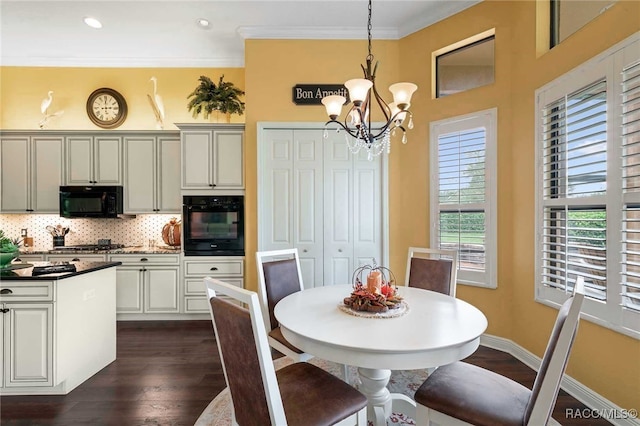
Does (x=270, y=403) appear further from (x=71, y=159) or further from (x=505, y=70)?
(x=71, y=159)

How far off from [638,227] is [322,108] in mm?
2829

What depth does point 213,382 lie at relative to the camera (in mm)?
2291

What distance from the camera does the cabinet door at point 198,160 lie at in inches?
140

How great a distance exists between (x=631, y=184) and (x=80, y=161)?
548cm

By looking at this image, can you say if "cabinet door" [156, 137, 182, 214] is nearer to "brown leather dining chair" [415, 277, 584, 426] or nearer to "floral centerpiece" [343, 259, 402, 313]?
"floral centerpiece" [343, 259, 402, 313]

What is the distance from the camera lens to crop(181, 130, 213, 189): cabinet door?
3.56 m

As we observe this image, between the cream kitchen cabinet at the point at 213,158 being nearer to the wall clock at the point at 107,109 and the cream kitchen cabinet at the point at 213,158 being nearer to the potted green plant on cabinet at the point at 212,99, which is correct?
the potted green plant on cabinet at the point at 212,99

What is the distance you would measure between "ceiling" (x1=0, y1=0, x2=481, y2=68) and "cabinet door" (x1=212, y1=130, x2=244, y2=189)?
121cm

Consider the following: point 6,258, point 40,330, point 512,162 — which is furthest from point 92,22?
point 512,162

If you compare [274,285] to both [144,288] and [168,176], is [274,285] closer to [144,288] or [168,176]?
[144,288]

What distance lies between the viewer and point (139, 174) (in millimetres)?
3791

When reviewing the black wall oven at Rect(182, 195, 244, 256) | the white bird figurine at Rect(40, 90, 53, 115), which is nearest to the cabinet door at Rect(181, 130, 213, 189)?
the black wall oven at Rect(182, 195, 244, 256)

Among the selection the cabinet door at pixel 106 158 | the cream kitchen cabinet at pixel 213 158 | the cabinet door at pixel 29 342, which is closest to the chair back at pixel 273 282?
the cabinet door at pixel 29 342

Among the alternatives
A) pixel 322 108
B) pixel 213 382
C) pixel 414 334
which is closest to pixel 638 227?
pixel 414 334
